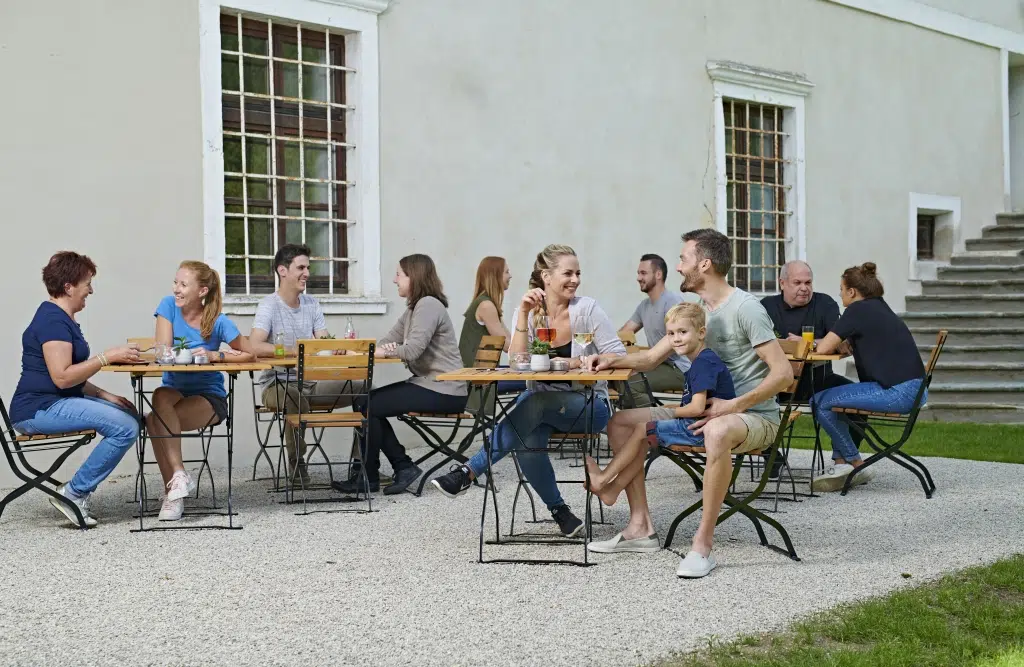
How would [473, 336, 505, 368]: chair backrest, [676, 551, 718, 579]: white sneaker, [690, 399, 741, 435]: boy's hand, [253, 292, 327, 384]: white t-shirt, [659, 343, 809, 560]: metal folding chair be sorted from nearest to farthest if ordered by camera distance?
[676, 551, 718, 579]: white sneaker
[690, 399, 741, 435]: boy's hand
[659, 343, 809, 560]: metal folding chair
[473, 336, 505, 368]: chair backrest
[253, 292, 327, 384]: white t-shirt

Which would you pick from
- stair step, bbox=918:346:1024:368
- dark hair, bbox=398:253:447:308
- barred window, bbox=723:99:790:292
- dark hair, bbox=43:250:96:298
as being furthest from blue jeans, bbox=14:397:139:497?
stair step, bbox=918:346:1024:368

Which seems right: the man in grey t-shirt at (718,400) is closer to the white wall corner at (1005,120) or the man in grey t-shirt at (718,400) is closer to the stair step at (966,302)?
the stair step at (966,302)

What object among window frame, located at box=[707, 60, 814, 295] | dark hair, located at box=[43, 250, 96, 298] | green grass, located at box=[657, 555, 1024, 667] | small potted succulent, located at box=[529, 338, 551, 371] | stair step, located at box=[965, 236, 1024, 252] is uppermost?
window frame, located at box=[707, 60, 814, 295]

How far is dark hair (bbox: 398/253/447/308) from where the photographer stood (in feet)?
22.6

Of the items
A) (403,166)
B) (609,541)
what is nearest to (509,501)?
(609,541)

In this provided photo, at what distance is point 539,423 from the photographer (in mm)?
5285

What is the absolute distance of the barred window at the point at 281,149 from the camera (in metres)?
8.21

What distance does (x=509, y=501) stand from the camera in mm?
6398

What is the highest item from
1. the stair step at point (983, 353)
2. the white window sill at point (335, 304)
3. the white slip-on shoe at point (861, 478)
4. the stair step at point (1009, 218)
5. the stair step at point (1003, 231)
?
the stair step at point (1009, 218)

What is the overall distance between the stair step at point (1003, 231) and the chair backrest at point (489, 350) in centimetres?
956

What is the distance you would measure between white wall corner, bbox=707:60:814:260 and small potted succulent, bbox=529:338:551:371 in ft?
22.0

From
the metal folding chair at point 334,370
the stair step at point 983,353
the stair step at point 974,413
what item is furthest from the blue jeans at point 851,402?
the stair step at point 983,353

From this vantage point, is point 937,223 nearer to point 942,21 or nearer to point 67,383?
point 942,21

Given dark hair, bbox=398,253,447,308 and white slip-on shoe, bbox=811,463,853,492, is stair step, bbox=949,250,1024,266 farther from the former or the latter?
dark hair, bbox=398,253,447,308
